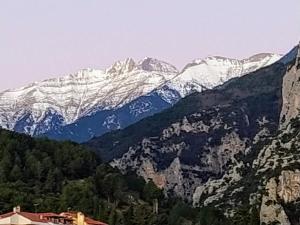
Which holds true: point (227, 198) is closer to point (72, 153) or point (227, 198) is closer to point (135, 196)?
point (135, 196)

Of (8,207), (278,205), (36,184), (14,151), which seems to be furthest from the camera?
(14,151)

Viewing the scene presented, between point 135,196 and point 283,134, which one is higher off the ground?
point 283,134

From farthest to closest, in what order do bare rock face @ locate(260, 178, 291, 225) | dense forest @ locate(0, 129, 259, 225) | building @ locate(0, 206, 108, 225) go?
bare rock face @ locate(260, 178, 291, 225), dense forest @ locate(0, 129, 259, 225), building @ locate(0, 206, 108, 225)

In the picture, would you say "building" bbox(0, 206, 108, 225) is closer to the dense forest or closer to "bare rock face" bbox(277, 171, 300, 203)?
the dense forest

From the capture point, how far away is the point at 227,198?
192625mm

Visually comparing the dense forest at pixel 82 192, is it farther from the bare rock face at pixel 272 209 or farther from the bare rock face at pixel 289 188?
the bare rock face at pixel 289 188

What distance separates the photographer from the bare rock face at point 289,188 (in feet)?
551

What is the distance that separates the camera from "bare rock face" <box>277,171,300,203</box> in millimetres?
167875

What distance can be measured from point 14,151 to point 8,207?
45.6 metres

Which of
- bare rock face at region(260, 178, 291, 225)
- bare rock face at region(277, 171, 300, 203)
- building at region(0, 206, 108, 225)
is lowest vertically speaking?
building at region(0, 206, 108, 225)

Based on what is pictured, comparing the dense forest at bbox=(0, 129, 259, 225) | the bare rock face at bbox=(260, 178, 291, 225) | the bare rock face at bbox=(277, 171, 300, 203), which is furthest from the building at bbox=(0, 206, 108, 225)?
the bare rock face at bbox=(277, 171, 300, 203)

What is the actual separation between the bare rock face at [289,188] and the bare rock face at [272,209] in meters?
1.29

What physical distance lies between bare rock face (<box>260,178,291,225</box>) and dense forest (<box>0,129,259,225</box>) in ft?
10.3

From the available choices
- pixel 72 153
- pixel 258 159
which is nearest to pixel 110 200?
pixel 72 153
